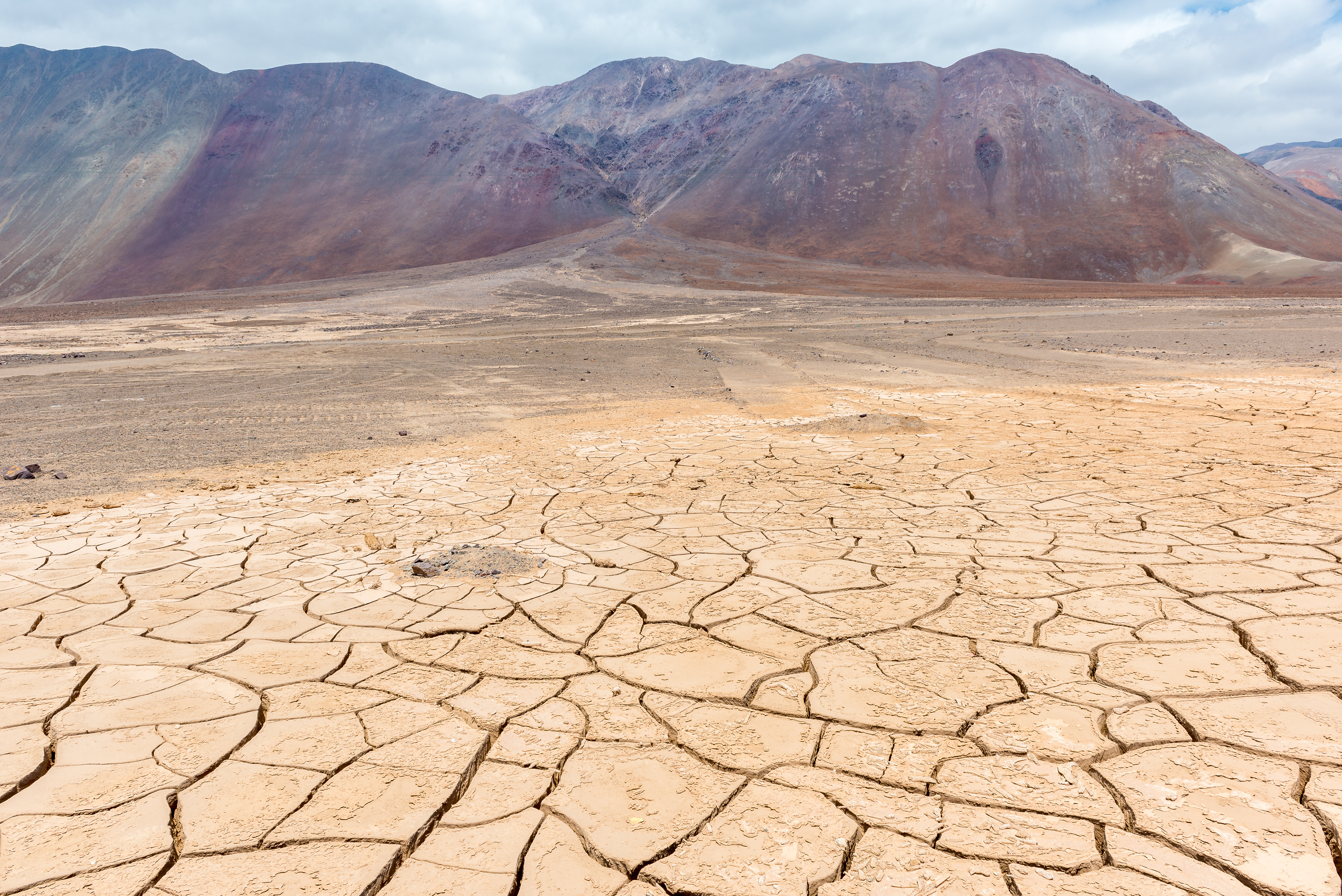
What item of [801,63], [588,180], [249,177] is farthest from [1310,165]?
[249,177]

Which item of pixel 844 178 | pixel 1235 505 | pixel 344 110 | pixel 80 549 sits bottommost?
pixel 80 549

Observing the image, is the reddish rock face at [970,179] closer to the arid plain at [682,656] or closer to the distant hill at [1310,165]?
the distant hill at [1310,165]

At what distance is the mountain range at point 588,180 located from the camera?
37.3m

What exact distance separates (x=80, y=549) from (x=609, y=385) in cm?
617

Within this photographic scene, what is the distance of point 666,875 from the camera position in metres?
1.63

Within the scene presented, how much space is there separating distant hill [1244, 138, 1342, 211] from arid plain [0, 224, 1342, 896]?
80.9m

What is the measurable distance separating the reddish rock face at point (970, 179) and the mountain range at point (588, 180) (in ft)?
0.49

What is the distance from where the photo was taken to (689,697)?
2.33m

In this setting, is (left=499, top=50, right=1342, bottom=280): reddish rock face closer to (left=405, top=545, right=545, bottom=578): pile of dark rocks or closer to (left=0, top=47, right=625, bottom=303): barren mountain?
(left=0, top=47, right=625, bottom=303): barren mountain

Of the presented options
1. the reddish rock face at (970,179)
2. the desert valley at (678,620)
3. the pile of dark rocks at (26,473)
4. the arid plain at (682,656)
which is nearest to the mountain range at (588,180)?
the reddish rock face at (970,179)

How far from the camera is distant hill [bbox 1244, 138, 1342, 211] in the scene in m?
72.5

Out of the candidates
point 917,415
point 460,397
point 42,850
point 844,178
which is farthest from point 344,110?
point 42,850

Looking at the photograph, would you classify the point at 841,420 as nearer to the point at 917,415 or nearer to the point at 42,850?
the point at 917,415

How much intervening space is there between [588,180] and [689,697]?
47.1 metres
